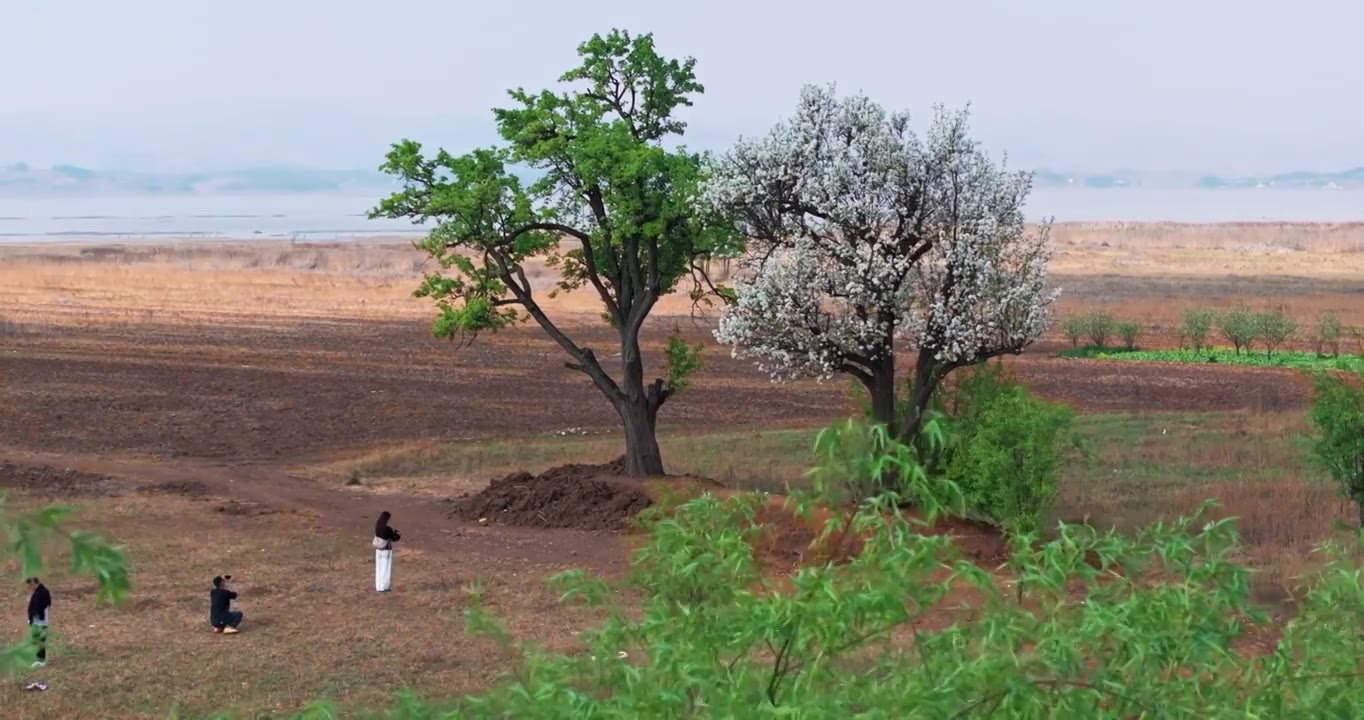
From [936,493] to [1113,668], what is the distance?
0.96m

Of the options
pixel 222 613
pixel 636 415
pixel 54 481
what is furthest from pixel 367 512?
pixel 222 613

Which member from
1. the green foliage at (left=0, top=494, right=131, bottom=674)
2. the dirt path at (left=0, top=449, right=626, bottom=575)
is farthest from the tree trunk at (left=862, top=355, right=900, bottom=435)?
the green foliage at (left=0, top=494, right=131, bottom=674)

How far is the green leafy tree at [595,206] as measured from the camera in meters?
26.8

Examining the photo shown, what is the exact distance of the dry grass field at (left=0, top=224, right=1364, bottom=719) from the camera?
17.1m

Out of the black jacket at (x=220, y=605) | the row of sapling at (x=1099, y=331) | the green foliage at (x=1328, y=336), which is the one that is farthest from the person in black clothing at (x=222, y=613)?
the green foliage at (x=1328, y=336)

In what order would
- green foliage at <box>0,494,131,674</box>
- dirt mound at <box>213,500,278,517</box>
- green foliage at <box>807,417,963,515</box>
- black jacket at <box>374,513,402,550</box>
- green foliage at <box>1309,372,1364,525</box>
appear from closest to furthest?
green foliage at <box>0,494,131,674</box> < green foliage at <box>807,417,963,515</box> < black jacket at <box>374,513,402,550</box> < green foliage at <box>1309,372,1364,525</box> < dirt mound at <box>213,500,278,517</box>

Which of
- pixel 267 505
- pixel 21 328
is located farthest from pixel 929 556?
pixel 21 328

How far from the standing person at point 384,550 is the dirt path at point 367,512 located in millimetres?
2184

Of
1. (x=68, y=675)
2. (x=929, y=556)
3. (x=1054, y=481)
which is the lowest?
(x=68, y=675)

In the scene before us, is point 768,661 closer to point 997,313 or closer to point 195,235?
point 997,313

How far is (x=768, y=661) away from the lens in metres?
6.89

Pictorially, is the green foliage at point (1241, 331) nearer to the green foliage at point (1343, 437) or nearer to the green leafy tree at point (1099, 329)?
the green leafy tree at point (1099, 329)

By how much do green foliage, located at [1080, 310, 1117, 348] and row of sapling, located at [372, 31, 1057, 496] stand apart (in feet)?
116

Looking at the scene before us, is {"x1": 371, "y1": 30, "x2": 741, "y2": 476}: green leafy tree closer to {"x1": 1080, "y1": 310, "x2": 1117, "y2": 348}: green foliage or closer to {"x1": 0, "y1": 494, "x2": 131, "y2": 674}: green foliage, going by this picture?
{"x1": 0, "y1": 494, "x2": 131, "y2": 674}: green foliage
